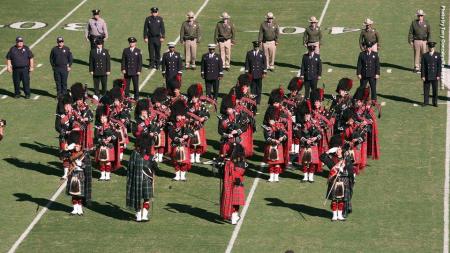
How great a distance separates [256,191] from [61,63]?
11.8 meters

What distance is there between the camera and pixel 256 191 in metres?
43.4

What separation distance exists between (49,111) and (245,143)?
27.8 feet

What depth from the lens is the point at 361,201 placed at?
4244 cm

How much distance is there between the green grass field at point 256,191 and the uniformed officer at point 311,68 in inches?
60.6

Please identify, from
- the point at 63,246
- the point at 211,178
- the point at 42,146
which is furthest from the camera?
the point at 42,146

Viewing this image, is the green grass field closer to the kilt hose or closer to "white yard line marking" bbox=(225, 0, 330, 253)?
"white yard line marking" bbox=(225, 0, 330, 253)

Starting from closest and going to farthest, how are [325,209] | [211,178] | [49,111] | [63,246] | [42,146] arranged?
[63,246] → [325,209] → [211,178] → [42,146] → [49,111]

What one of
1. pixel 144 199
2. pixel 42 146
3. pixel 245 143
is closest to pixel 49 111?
pixel 42 146

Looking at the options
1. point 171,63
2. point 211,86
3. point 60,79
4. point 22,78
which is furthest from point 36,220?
point 22,78

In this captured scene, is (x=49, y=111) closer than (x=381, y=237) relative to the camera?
No

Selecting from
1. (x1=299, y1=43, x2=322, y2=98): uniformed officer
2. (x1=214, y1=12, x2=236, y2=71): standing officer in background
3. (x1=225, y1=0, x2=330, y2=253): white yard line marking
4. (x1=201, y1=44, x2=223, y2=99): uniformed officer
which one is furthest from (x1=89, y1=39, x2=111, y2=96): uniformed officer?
(x1=225, y1=0, x2=330, y2=253): white yard line marking

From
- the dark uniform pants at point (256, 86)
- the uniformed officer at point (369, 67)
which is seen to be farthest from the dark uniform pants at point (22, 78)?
the uniformed officer at point (369, 67)

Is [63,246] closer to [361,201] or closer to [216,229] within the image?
[216,229]

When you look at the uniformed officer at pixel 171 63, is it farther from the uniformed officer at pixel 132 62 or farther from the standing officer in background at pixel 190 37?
the standing officer in background at pixel 190 37
